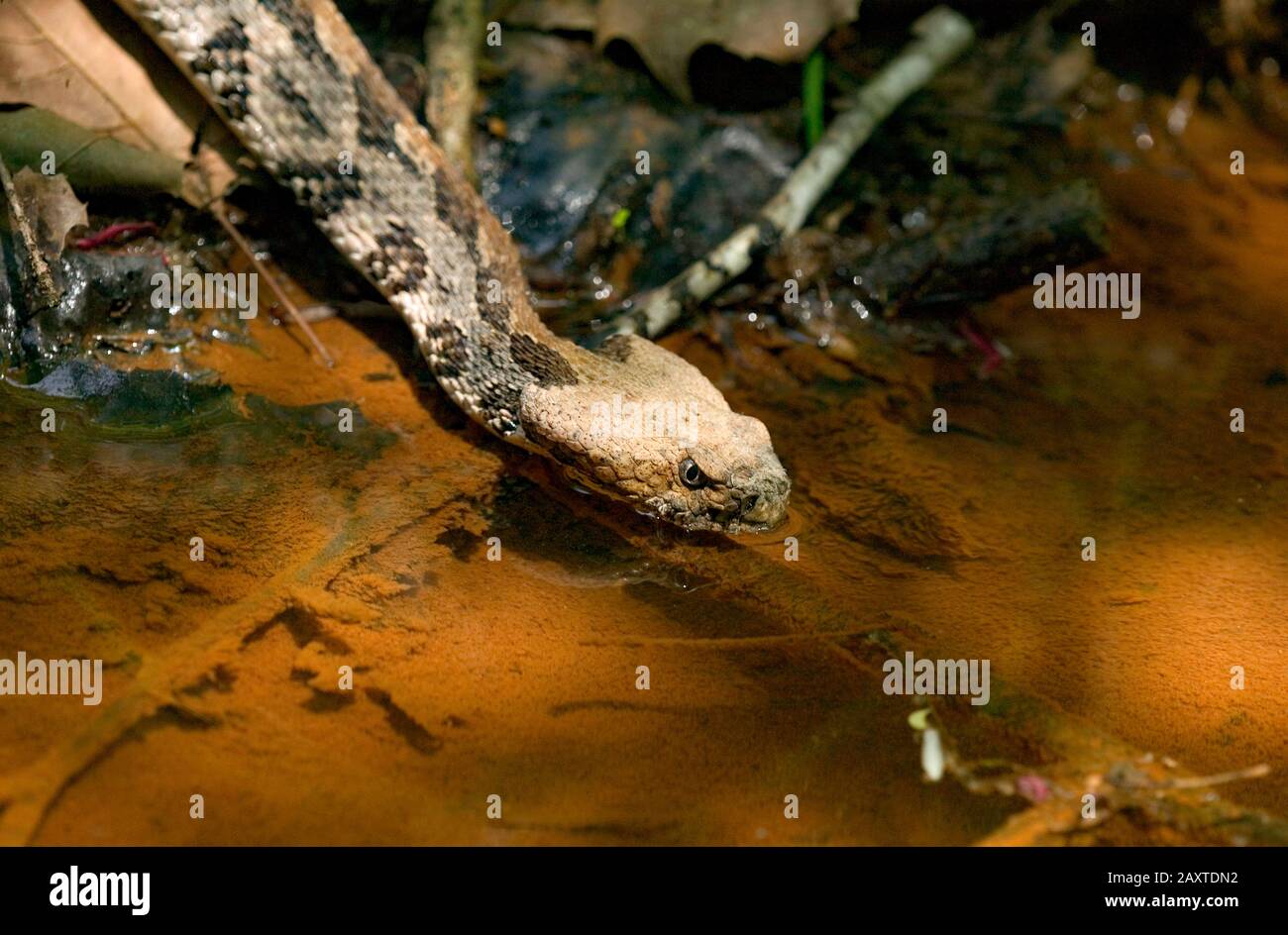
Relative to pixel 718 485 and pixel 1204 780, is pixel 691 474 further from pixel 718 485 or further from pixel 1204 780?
pixel 1204 780

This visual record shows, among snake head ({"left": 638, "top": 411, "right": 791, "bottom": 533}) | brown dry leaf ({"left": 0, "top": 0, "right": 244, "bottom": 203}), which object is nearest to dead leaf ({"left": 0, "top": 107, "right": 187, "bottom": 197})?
brown dry leaf ({"left": 0, "top": 0, "right": 244, "bottom": 203})

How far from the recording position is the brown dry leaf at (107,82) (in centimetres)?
582

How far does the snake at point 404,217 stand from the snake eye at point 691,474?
10.7 inches

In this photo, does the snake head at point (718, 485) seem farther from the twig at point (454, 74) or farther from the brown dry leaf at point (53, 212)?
the brown dry leaf at point (53, 212)

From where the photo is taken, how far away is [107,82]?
236 inches

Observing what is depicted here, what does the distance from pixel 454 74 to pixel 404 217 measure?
4.23 ft

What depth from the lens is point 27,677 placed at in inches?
146

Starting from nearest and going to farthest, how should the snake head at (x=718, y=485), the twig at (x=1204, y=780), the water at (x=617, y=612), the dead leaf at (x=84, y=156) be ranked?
the water at (x=617, y=612), the twig at (x=1204, y=780), the snake head at (x=718, y=485), the dead leaf at (x=84, y=156)

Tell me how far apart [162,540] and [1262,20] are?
8870 millimetres

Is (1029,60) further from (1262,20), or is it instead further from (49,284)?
(49,284)

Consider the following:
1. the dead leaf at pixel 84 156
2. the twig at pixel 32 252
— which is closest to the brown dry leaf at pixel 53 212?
the twig at pixel 32 252

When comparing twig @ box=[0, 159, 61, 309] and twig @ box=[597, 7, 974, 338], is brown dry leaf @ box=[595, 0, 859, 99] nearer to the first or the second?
twig @ box=[597, 7, 974, 338]

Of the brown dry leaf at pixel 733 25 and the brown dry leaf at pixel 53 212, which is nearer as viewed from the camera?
the brown dry leaf at pixel 53 212

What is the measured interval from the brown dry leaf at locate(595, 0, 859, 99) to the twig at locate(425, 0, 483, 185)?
0.97 m
